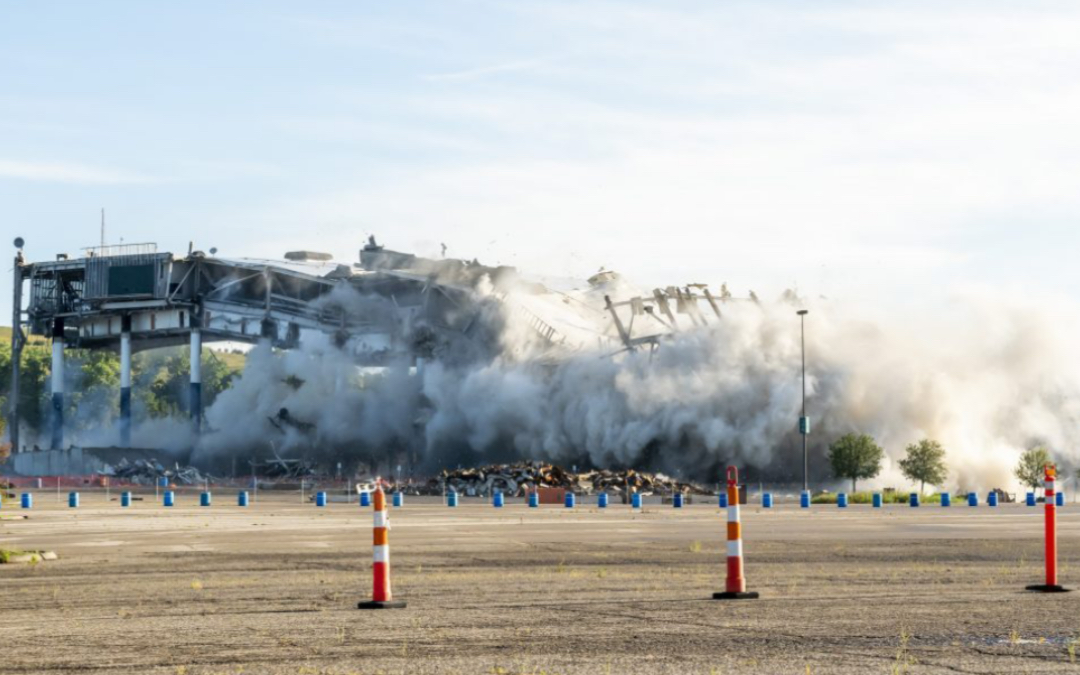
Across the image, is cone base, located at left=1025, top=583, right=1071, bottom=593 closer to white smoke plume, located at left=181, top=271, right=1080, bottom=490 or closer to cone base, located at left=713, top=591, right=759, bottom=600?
cone base, located at left=713, top=591, right=759, bottom=600

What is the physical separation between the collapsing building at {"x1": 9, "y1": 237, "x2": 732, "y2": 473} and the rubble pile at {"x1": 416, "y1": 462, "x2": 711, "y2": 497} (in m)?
21.2

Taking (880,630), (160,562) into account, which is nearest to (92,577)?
(160,562)

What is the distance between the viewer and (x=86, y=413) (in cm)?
19962

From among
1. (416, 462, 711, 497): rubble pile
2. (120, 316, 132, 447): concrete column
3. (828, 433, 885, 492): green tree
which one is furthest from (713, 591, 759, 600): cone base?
(120, 316, 132, 447): concrete column

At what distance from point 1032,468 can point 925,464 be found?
859 cm

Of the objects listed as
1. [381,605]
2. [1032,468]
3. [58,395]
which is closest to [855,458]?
[1032,468]

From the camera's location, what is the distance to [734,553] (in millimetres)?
17828

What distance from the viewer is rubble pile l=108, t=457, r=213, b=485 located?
112 m

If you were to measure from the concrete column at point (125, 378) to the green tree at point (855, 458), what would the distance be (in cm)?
6545

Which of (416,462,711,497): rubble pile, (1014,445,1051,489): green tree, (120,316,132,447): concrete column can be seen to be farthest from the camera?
(120,316,132,447): concrete column

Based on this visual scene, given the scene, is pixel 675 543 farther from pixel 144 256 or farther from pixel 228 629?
pixel 144 256

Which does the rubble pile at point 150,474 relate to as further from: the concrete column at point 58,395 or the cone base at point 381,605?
the cone base at point 381,605

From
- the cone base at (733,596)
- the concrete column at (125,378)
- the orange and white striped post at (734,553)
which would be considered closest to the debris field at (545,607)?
the cone base at (733,596)

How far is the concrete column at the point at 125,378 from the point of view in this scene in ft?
424
